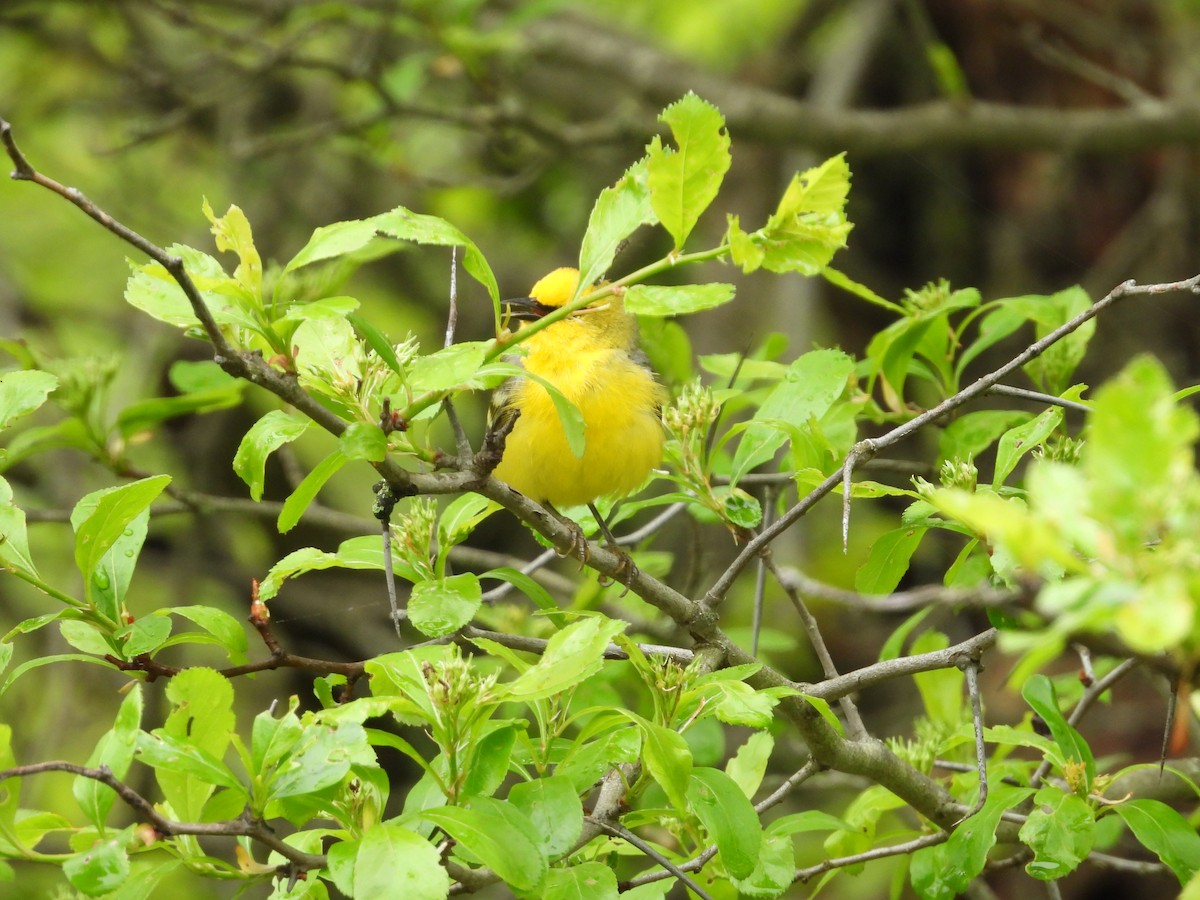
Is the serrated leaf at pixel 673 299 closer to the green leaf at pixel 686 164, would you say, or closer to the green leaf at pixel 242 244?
the green leaf at pixel 686 164

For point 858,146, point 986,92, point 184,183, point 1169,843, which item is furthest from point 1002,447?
point 184,183

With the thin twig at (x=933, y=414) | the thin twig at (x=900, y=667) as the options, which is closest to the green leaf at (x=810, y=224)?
the thin twig at (x=933, y=414)

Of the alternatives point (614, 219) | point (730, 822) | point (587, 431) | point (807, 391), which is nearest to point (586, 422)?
point (587, 431)

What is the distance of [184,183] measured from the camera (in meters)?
7.50

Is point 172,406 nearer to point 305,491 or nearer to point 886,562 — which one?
point 305,491

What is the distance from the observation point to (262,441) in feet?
6.47

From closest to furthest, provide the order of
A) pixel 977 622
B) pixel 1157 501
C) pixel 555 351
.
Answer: pixel 1157 501 → pixel 555 351 → pixel 977 622

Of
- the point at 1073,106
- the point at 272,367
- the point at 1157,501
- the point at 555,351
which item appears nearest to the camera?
the point at 1157,501

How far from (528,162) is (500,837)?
524 centimetres

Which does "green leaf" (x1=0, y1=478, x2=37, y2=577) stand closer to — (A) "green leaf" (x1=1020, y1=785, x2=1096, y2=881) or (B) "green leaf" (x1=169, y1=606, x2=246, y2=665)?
(B) "green leaf" (x1=169, y1=606, x2=246, y2=665)

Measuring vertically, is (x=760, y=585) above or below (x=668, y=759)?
below

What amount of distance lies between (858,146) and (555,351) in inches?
93.4

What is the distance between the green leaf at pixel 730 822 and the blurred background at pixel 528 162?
11.6 feet

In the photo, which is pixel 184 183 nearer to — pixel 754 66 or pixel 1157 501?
pixel 754 66
